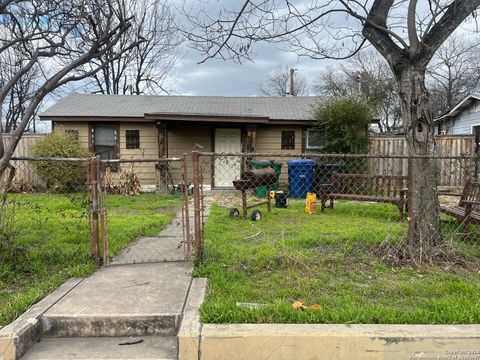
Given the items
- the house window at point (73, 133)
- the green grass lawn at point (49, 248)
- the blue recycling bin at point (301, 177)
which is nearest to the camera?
the green grass lawn at point (49, 248)

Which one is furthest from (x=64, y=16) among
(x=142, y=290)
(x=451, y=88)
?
(x=451, y=88)

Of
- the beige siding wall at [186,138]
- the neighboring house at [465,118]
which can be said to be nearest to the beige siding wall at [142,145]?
the beige siding wall at [186,138]

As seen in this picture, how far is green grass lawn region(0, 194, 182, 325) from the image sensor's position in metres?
3.90

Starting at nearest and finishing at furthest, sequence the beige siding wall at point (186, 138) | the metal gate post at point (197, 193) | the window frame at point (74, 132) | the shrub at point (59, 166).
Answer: the metal gate post at point (197, 193), the shrub at point (59, 166), the window frame at point (74, 132), the beige siding wall at point (186, 138)

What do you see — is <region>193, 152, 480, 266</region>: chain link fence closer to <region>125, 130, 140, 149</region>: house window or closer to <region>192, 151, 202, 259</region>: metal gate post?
<region>192, 151, 202, 259</region>: metal gate post

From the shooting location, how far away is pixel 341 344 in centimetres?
293

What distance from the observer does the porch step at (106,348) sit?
9.76 feet

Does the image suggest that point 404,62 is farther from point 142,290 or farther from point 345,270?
point 142,290

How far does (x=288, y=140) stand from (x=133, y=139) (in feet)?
18.0

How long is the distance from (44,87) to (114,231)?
2.72 m

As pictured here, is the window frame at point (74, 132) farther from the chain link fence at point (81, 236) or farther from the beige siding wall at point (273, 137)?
the beige siding wall at point (273, 137)

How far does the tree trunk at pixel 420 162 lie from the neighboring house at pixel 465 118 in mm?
11392

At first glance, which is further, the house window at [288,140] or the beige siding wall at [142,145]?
the house window at [288,140]

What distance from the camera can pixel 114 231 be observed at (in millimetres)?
6590
